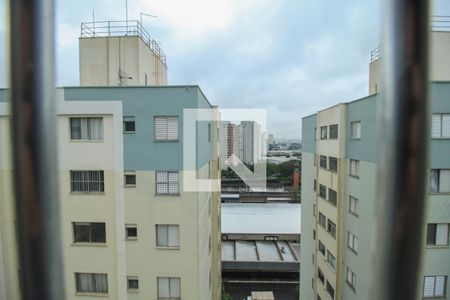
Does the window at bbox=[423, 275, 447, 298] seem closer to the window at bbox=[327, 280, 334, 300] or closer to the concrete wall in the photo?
the window at bbox=[327, 280, 334, 300]

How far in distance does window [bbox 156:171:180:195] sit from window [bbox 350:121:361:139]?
297cm

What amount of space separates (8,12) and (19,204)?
0.18 meters

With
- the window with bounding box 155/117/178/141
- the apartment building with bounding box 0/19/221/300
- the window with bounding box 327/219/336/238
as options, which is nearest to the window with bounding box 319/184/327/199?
the window with bounding box 327/219/336/238

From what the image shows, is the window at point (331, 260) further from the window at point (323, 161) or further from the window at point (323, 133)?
the window at point (323, 133)

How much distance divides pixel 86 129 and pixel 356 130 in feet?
13.4

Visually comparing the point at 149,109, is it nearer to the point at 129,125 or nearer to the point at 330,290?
the point at 129,125

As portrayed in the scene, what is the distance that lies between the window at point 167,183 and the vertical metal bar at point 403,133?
3316 mm

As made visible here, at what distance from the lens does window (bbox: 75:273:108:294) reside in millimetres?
3605

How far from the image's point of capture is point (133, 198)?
352 centimetres

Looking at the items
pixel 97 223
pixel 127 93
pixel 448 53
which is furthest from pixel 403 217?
pixel 97 223

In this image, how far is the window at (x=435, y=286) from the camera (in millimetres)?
2808

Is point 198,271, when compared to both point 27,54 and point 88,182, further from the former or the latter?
point 27,54

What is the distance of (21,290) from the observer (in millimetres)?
254

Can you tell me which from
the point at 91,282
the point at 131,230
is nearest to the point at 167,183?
the point at 131,230
